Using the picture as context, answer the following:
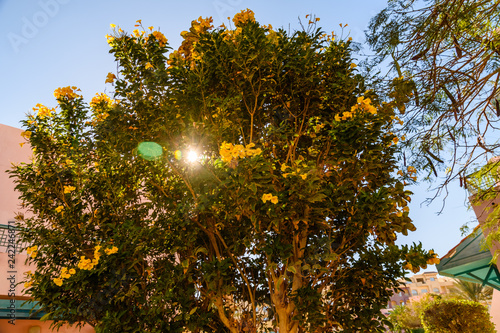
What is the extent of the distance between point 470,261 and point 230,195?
27.2ft

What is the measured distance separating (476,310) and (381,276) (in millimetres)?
5878

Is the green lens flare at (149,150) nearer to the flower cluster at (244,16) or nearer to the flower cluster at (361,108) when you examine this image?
the flower cluster at (244,16)

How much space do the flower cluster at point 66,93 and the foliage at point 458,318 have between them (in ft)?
26.6

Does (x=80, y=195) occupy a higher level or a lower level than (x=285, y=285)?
higher

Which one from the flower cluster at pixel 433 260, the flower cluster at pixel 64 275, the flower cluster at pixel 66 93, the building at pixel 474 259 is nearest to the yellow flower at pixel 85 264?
the flower cluster at pixel 64 275

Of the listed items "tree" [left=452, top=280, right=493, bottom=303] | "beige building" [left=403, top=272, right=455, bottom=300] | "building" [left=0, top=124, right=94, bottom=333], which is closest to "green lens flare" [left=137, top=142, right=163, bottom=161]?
"building" [left=0, top=124, right=94, bottom=333]

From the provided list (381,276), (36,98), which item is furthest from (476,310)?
(36,98)

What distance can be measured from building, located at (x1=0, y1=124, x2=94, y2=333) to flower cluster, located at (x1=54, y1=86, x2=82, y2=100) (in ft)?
11.0

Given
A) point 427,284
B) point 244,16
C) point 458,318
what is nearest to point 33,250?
→ point 244,16

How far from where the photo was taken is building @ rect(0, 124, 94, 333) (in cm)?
691

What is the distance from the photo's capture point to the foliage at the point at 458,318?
6.93 m

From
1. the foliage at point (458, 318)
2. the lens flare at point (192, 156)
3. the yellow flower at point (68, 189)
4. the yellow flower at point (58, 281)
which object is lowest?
the foliage at point (458, 318)

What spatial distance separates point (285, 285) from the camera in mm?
3066

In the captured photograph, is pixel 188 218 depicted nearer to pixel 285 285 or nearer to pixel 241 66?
pixel 285 285
